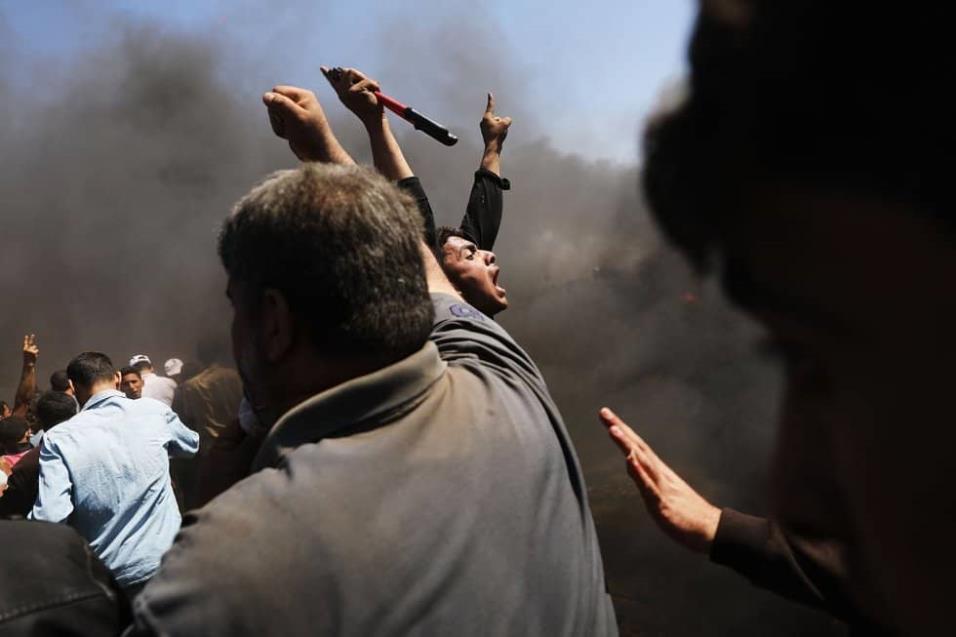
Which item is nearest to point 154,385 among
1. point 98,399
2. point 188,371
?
point 188,371

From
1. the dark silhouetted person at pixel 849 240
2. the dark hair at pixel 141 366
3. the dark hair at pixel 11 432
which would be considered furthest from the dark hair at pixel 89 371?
the dark silhouetted person at pixel 849 240

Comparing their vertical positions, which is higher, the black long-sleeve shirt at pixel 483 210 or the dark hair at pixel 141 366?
the black long-sleeve shirt at pixel 483 210

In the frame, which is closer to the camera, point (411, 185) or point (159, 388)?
point (411, 185)

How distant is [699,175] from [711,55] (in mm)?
81

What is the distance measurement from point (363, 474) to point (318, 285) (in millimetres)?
305

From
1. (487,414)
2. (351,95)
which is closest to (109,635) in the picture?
(487,414)

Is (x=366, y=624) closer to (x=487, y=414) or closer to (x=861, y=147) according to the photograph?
(x=487, y=414)

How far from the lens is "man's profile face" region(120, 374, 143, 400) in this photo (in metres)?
5.66

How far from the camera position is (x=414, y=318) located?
4.44 ft

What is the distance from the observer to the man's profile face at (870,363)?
0.47 meters

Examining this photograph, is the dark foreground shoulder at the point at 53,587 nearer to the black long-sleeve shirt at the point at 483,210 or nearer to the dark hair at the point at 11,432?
the black long-sleeve shirt at the point at 483,210

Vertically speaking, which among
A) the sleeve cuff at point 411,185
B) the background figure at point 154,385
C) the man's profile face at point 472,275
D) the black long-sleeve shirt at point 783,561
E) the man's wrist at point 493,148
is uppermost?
the man's wrist at point 493,148

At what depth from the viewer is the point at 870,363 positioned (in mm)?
498

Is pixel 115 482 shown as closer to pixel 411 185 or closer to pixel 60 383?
pixel 411 185
